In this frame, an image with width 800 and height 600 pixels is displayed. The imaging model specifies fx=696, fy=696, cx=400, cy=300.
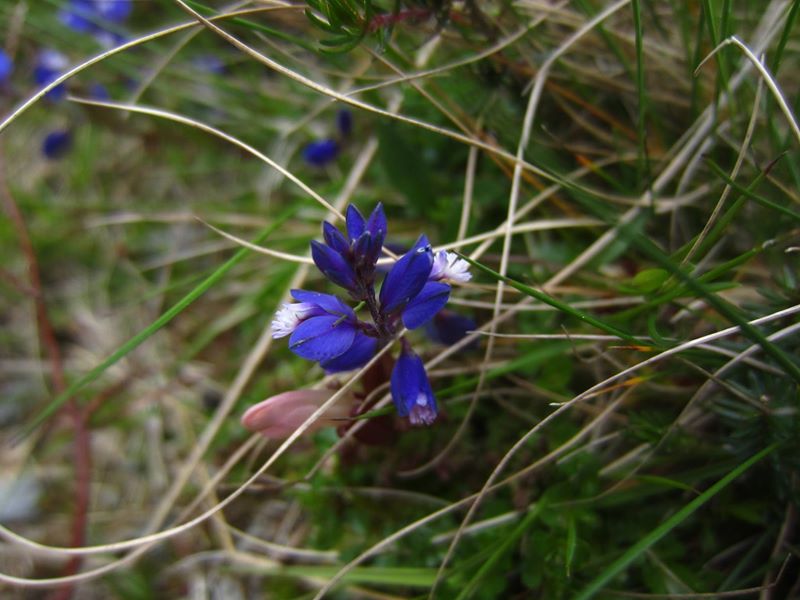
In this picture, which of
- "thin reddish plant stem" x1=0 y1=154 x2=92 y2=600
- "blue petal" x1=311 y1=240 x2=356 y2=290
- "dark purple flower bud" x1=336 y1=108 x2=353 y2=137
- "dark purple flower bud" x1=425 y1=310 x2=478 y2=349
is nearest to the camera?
"blue petal" x1=311 y1=240 x2=356 y2=290

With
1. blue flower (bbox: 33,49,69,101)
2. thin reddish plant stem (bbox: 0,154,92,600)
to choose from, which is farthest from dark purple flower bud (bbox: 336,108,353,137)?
blue flower (bbox: 33,49,69,101)

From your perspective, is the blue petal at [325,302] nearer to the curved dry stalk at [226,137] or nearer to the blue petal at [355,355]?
the blue petal at [355,355]

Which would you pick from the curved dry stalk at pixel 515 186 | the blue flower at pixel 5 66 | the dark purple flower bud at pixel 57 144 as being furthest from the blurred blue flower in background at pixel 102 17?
the curved dry stalk at pixel 515 186

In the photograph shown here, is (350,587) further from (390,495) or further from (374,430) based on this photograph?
(374,430)

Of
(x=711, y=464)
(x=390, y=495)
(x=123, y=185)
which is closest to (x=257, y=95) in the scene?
(x=123, y=185)

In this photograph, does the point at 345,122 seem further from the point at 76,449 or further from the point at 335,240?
the point at 76,449

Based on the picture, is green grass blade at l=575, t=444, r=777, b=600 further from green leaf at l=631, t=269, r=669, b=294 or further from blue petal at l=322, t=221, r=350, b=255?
blue petal at l=322, t=221, r=350, b=255

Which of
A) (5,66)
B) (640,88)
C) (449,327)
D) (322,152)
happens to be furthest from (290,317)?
(5,66)
